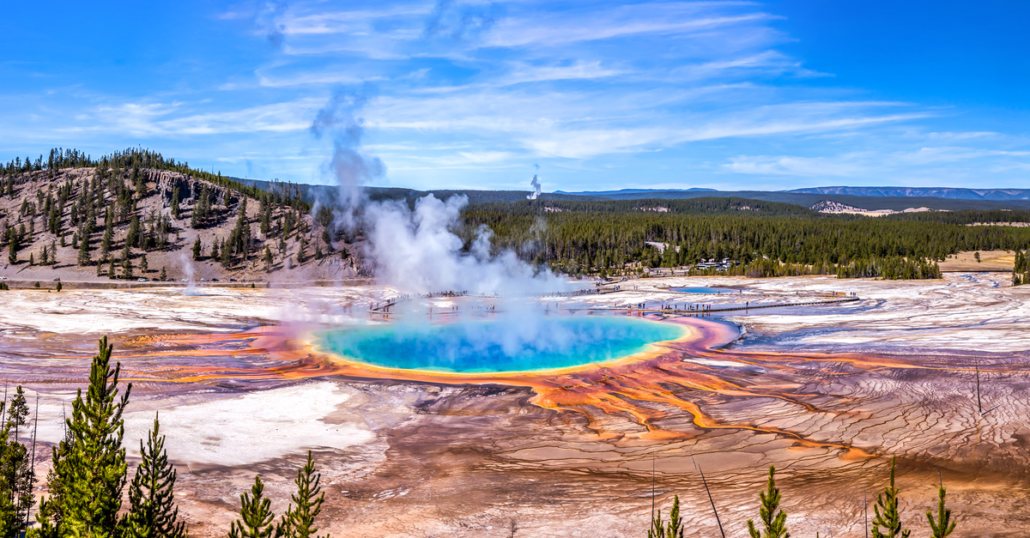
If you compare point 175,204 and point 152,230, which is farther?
point 175,204

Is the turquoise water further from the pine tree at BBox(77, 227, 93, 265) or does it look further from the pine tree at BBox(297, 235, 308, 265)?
the pine tree at BBox(77, 227, 93, 265)

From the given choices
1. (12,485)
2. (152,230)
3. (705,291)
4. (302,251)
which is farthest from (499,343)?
(152,230)

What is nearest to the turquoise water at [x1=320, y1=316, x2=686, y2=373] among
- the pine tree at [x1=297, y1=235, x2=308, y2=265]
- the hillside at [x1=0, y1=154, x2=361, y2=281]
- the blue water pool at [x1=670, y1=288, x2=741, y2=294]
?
the blue water pool at [x1=670, y1=288, x2=741, y2=294]

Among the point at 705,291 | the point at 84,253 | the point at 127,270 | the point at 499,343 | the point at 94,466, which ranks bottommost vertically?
the point at 499,343

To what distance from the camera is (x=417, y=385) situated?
25.0 meters

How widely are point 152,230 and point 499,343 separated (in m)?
77.8

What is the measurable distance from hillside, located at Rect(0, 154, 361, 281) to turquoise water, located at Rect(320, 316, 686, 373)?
139 feet

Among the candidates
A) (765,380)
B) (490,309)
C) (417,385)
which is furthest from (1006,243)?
(417,385)

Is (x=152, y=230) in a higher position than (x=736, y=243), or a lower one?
lower

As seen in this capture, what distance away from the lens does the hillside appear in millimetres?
82188

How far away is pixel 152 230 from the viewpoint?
302 feet

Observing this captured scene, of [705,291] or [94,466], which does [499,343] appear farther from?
[705,291]

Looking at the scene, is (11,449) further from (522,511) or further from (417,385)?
(417,385)

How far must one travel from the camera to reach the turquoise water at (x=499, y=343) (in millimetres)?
30062
